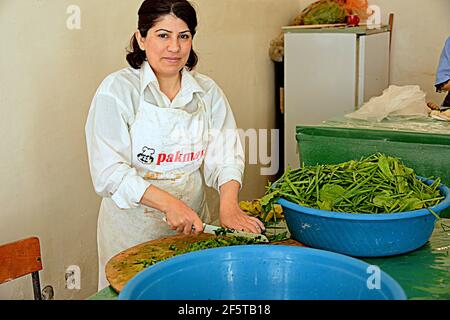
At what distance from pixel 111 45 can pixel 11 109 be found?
24.2 inches

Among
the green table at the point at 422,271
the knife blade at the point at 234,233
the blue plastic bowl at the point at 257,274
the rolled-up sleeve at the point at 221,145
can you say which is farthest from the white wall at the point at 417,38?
the blue plastic bowl at the point at 257,274

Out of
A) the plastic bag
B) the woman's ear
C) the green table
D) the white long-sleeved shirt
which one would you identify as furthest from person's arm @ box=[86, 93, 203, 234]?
the plastic bag

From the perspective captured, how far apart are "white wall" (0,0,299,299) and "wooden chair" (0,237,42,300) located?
0.39 metres

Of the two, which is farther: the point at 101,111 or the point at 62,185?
the point at 62,185

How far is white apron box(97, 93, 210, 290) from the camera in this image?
1895 mm

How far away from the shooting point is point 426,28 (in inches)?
176

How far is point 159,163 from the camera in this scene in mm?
1932

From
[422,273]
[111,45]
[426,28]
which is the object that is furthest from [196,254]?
[426,28]

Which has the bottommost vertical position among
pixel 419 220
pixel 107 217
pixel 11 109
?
pixel 107 217

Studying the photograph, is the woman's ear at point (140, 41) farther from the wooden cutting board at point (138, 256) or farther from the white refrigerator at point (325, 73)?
the white refrigerator at point (325, 73)

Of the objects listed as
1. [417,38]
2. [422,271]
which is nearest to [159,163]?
[422,271]
